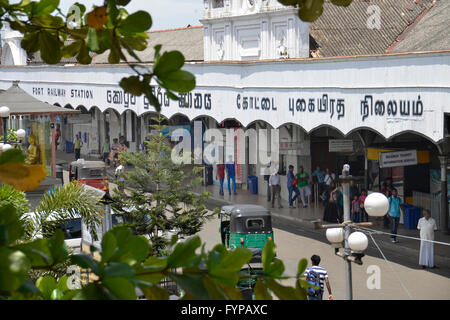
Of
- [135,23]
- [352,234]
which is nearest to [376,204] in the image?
[352,234]

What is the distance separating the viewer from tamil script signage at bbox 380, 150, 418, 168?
19438 mm

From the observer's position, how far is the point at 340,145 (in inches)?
909

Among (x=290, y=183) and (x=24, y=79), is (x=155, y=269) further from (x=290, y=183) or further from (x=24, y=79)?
(x=24, y=79)

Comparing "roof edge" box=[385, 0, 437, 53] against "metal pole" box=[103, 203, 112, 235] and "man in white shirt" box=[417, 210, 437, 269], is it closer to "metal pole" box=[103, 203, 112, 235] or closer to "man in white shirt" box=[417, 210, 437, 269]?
"man in white shirt" box=[417, 210, 437, 269]

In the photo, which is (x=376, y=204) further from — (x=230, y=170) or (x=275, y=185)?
(x=230, y=170)

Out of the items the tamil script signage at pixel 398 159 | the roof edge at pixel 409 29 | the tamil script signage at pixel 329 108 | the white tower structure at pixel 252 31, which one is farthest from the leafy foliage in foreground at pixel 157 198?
the roof edge at pixel 409 29

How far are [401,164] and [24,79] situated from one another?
26.2 meters

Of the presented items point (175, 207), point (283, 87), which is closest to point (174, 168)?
point (175, 207)

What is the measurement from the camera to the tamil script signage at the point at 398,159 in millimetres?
19438

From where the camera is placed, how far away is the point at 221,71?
963 inches

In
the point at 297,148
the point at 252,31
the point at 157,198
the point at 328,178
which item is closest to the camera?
the point at 157,198

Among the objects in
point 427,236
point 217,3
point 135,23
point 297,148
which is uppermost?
point 217,3

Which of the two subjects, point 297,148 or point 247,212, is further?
point 297,148

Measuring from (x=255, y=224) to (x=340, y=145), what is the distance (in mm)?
6050
